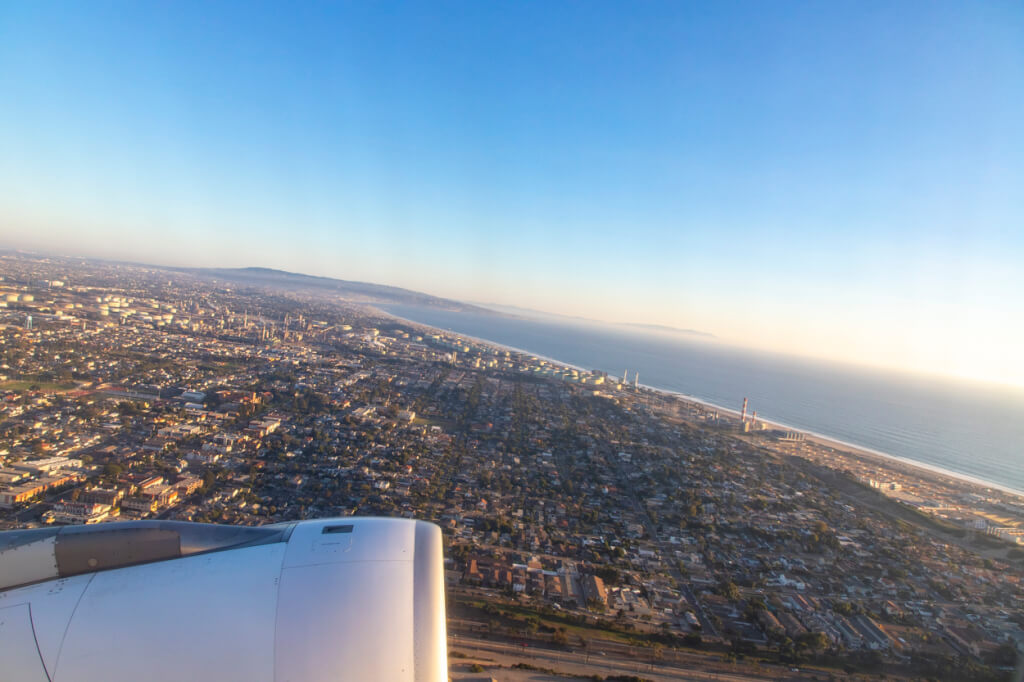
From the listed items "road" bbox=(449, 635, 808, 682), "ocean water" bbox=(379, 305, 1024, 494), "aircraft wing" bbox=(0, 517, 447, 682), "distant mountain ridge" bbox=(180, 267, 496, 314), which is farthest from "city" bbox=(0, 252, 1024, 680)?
"distant mountain ridge" bbox=(180, 267, 496, 314)

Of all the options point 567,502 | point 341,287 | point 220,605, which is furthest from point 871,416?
point 341,287

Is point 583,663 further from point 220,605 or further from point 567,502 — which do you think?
point 220,605

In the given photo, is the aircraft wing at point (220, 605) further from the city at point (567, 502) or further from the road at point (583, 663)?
the road at point (583, 663)

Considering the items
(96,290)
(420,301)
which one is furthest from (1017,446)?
(420,301)

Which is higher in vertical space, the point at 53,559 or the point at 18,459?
the point at 53,559

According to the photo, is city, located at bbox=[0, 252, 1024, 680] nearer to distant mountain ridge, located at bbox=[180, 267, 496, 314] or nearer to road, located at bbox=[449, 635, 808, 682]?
road, located at bbox=[449, 635, 808, 682]

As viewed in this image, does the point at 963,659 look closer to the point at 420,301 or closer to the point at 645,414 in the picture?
the point at 645,414
